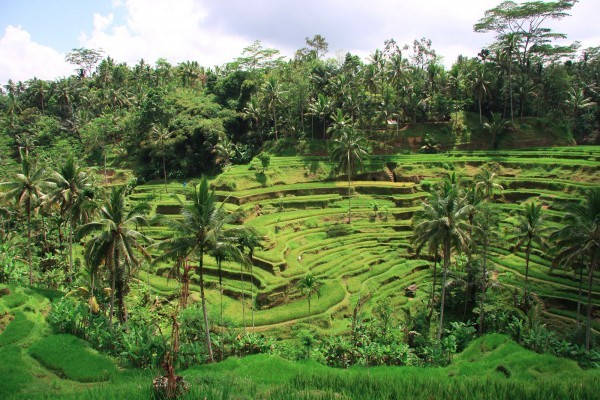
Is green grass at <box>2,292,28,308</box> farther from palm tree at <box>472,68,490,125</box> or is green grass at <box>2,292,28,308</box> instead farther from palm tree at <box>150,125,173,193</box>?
palm tree at <box>472,68,490,125</box>

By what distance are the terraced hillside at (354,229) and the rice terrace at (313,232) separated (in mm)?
286

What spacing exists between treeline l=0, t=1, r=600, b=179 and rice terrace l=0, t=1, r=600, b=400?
404mm

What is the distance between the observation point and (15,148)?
84.4 m

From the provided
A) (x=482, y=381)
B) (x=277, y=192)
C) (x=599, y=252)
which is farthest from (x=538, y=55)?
(x=482, y=381)

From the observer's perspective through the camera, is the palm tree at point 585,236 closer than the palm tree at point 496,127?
Yes

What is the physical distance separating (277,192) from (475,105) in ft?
136

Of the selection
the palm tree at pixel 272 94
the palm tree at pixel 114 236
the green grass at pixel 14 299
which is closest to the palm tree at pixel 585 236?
the palm tree at pixel 114 236

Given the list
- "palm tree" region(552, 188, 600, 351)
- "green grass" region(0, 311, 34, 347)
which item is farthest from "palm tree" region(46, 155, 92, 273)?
"palm tree" region(552, 188, 600, 351)

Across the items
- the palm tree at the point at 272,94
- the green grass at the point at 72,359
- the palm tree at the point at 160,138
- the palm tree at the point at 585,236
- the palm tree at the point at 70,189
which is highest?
the palm tree at the point at 272,94

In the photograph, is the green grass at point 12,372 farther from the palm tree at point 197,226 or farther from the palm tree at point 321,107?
the palm tree at point 321,107

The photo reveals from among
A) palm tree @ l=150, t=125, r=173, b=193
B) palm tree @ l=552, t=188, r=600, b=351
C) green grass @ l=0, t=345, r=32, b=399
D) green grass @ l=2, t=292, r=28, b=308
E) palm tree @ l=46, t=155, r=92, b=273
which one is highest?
palm tree @ l=150, t=125, r=173, b=193

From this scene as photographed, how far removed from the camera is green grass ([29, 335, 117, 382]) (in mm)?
23016

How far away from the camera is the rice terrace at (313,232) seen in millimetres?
23719

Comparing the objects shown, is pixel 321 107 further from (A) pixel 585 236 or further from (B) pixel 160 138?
(A) pixel 585 236
